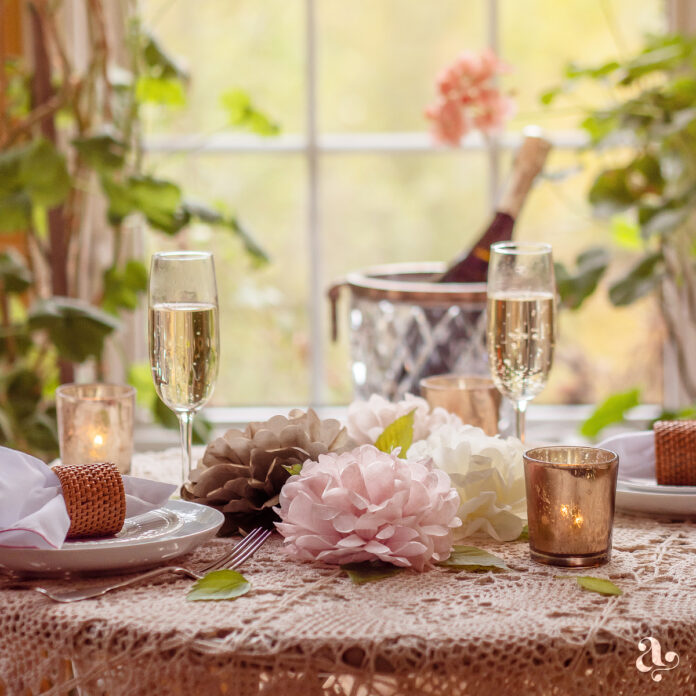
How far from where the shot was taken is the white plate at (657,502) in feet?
3.17

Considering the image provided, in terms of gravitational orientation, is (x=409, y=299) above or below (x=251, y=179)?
below

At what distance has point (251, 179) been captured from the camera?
2668 mm

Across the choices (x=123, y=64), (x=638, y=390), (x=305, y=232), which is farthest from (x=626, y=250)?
(x=123, y=64)

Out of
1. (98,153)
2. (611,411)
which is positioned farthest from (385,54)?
(611,411)

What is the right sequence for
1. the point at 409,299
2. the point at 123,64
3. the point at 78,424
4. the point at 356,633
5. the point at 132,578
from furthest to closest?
the point at 123,64
the point at 409,299
the point at 78,424
the point at 132,578
the point at 356,633

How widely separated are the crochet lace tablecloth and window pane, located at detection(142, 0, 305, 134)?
6.60 feet

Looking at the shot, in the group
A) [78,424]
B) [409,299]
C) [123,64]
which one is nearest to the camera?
[78,424]

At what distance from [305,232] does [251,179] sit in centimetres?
19

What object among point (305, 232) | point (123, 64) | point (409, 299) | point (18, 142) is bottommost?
point (409, 299)

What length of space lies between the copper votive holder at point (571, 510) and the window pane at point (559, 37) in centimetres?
188

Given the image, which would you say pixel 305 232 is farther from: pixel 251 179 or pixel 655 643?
pixel 655 643

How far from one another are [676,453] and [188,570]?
486mm

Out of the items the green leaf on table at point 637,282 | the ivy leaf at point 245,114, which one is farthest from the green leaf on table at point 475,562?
the ivy leaf at point 245,114

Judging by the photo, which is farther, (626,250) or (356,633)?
(626,250)
